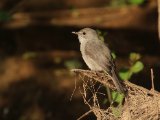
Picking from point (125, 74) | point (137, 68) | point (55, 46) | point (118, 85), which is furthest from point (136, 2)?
point (118, 85)

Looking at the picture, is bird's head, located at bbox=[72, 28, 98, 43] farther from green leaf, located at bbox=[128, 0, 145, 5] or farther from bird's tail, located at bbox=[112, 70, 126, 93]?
green leaf, located at bbox=[128, 0, 145, 5]

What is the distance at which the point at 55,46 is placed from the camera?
40.4 feet

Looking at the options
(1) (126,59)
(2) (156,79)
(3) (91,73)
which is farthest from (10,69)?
(3) (91,73)

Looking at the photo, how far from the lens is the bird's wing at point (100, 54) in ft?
23.4


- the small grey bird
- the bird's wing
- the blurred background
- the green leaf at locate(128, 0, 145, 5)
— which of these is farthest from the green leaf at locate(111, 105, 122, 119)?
the green leaf at locate(128, 0, 145, 5)

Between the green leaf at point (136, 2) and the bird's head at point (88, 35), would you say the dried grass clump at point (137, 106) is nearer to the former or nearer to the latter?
the bird's head at point (88, 35)

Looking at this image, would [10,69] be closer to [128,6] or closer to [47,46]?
[47,46]

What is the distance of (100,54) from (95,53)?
111 millimetres

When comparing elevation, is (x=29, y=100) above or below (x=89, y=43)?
below

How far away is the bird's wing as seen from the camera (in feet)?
23.4

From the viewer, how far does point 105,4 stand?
43.9ft

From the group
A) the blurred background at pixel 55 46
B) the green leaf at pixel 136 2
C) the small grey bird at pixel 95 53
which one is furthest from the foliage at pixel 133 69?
the green leaf at pixel 136 2

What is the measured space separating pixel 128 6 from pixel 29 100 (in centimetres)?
319

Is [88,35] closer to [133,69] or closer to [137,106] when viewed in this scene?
[133,69]
